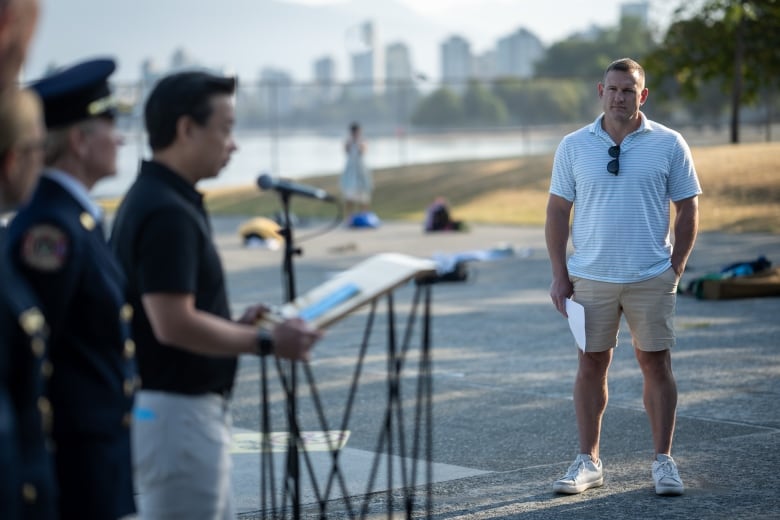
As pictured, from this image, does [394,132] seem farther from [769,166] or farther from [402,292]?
[402,292]

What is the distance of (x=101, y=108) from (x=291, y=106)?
3903 cm

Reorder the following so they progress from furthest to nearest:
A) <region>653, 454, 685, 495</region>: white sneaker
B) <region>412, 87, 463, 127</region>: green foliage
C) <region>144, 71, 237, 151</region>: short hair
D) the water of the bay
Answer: <region>412, 87, 463, 127</region>: green foliage, the water of the bay, <region>653, 454, 685, 495</region>: white sneaker, <region>144, 71, 237, 151</region>: short hair

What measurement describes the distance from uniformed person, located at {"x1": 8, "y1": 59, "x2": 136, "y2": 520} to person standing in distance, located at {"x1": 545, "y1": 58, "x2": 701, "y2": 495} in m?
3.44

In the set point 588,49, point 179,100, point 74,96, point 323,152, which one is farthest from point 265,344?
point 588,49

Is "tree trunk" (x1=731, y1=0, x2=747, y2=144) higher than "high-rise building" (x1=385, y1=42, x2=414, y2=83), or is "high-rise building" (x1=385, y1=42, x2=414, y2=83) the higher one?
"high-rise building" (x1=385, y1=42, x2=414, y2=83)

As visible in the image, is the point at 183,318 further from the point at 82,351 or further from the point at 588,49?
the point at 588,49

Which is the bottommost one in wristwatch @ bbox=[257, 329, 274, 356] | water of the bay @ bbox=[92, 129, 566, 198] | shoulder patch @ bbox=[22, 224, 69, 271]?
water of the bay @ bbox=[92, 129, 566, 198]

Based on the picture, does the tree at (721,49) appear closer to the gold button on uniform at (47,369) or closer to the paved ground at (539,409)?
the paved ground at (539,409)

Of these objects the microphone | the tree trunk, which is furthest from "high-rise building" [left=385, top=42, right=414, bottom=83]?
the microphone

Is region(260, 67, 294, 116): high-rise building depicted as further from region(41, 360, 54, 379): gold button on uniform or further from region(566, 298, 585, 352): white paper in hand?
region(41, 360, 54, 379): gold button on uniform

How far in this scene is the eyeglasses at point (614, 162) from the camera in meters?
6.35

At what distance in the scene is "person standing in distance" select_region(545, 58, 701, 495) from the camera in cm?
634

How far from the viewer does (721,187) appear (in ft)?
84.9

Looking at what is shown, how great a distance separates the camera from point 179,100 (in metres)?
3.83
